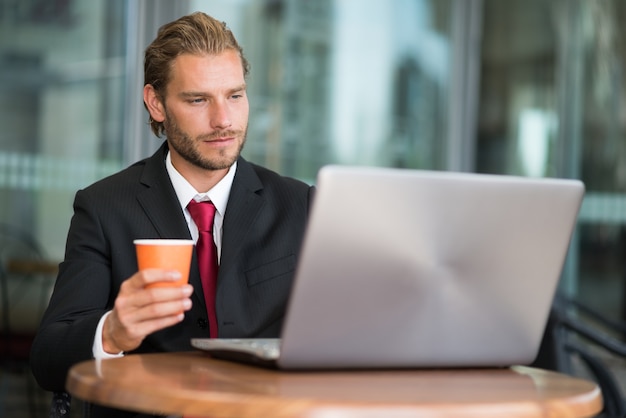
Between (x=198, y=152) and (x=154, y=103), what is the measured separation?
0.74 feet

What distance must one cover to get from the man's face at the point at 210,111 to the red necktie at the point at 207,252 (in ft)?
0.27

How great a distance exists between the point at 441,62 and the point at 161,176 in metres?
3.66

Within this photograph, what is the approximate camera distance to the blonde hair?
6.77 feet

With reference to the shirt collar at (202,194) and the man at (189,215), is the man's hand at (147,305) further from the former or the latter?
the shirt collar at (202,194)

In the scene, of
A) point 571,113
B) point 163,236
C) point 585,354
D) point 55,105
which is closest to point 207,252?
point 163,236

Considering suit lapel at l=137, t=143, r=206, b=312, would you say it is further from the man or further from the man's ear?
the man's ear

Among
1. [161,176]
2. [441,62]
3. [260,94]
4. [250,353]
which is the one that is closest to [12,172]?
[260,94]

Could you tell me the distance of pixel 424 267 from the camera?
1343 millimetres

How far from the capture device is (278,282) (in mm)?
1971

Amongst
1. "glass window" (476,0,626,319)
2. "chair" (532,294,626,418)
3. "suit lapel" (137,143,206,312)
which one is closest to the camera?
"suit lapel" (137,143,206,312)

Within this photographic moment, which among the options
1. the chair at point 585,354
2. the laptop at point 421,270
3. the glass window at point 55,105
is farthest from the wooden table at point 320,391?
the glass window at point 55,105

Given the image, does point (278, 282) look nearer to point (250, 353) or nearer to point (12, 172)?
point (250, 353)

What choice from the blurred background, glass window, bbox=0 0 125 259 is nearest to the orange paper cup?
the blurred background

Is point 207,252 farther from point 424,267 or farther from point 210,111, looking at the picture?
point 424,267
